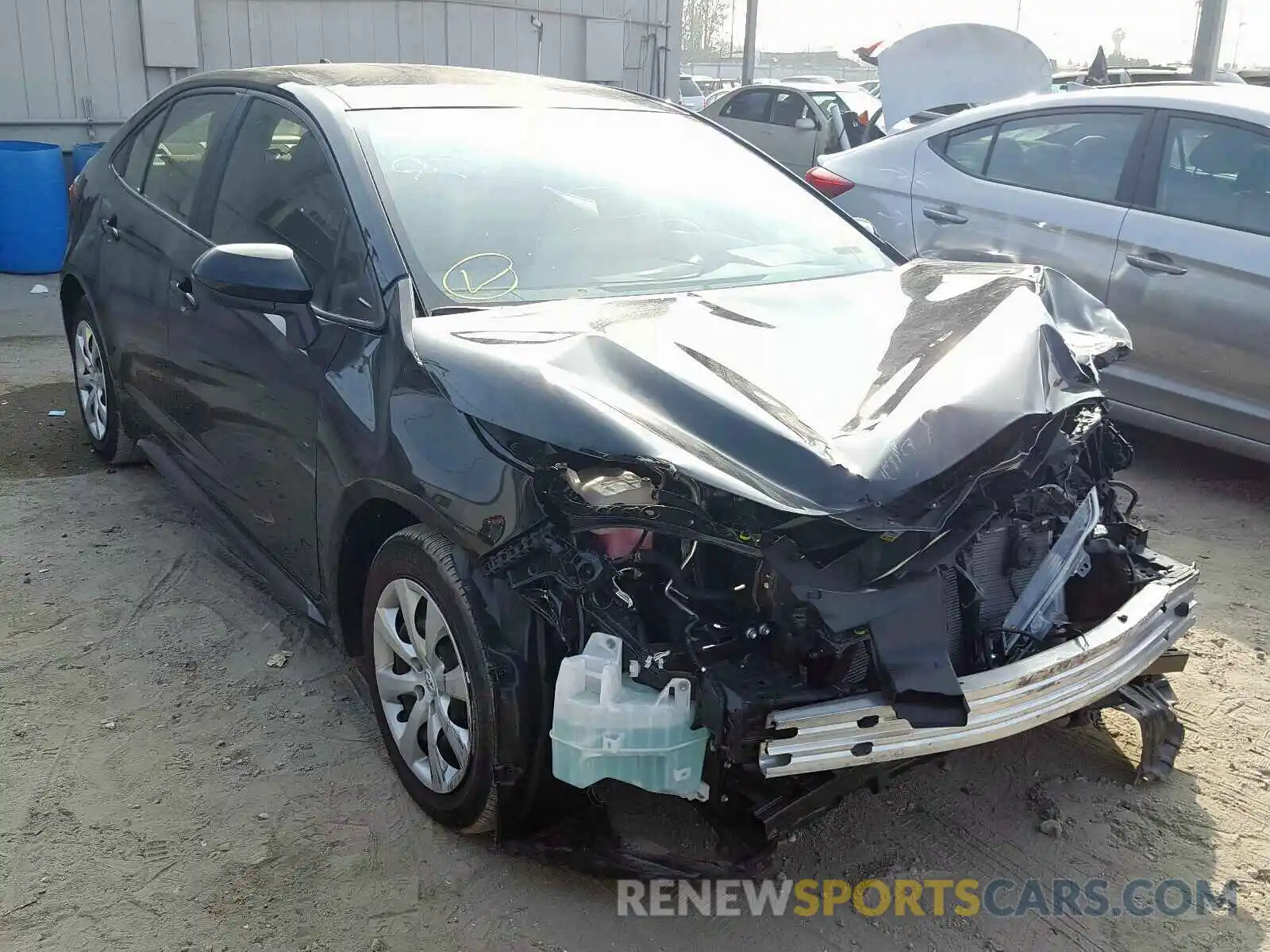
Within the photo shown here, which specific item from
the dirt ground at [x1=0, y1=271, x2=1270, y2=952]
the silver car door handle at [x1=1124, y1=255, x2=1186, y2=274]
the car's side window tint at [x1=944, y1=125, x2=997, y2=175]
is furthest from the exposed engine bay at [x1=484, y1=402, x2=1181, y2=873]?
the car's side window tint at [x1=944, y1=125, x2=997, y2=175]

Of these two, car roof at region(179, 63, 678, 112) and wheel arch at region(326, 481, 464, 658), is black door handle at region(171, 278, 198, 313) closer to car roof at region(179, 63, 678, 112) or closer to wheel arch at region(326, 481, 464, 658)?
car roof at region(179, 63, 678, 112)

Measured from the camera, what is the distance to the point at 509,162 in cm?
327

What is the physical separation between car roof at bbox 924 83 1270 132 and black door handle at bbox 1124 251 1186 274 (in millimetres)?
642

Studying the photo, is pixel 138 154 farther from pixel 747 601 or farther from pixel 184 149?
pixel 747 601

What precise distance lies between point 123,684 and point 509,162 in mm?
1886

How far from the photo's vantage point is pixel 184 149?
13.4ft

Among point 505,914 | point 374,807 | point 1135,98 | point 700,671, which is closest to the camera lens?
point 700,671

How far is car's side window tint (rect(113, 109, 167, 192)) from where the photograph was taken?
4.39m

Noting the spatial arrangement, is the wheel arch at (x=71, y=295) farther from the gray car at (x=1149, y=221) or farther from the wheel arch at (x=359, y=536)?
the gray car at (x=1149, y=221)

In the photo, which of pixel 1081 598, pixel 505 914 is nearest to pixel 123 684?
pixel 505 914

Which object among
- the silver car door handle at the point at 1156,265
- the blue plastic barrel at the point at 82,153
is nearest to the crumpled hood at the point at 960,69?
the silver car door handle at the point at 1156,265

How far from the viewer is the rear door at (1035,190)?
16.8ft

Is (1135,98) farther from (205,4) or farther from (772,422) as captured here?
(205,4)

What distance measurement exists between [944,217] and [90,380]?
4.03m
